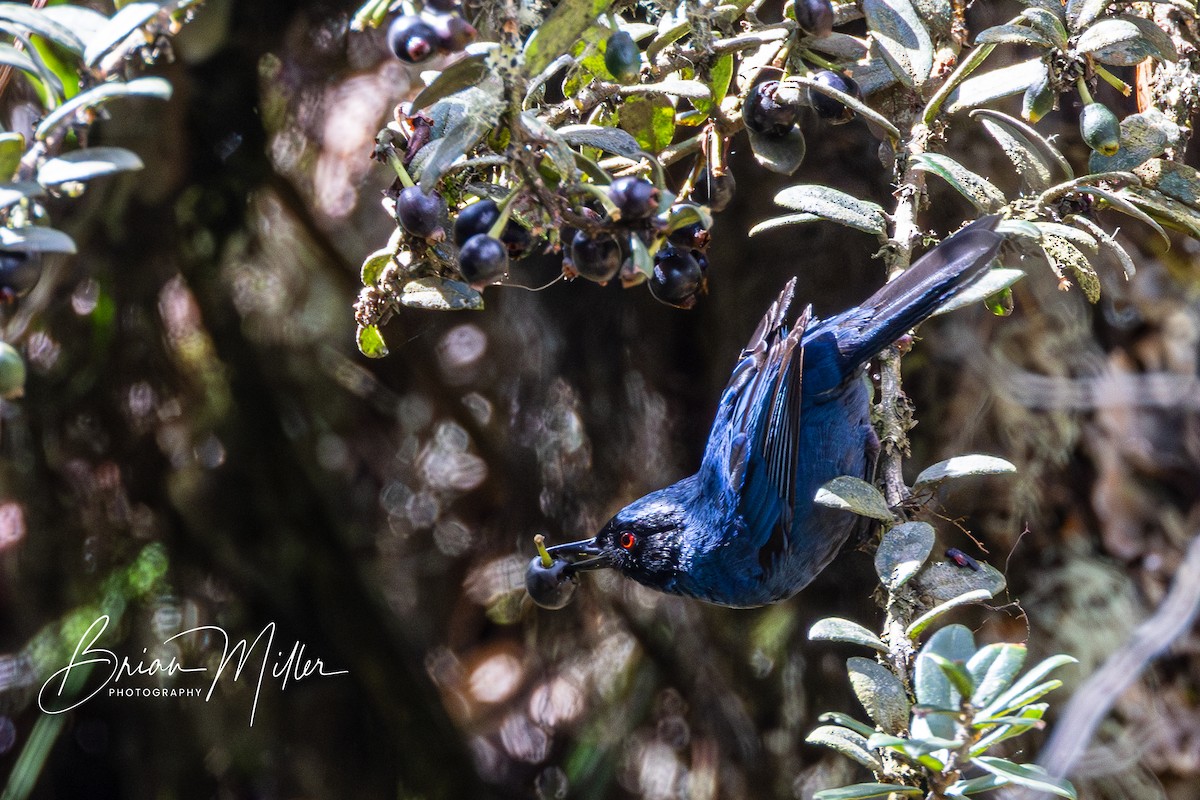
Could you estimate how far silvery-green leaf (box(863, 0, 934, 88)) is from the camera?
1495 mm

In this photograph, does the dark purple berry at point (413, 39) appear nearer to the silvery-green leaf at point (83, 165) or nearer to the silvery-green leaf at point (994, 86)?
the silvery-green leaf at point (83, 165)

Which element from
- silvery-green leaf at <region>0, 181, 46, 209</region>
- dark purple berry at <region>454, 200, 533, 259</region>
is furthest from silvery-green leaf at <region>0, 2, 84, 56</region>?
dark purple berry at <region>454, 200, 533, 259</region>

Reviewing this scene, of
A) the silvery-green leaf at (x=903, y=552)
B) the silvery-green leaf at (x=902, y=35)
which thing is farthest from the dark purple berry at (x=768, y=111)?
the silvery-green leaf at (x=903, y=552)

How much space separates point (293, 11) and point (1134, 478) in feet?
9.96

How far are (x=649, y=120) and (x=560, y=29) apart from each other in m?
0.47

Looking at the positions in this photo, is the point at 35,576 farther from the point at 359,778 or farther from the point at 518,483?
the point at 518,483

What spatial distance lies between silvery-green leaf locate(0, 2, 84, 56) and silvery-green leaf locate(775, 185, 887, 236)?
903 mm

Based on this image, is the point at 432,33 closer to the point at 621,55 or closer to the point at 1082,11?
the point at 621,55

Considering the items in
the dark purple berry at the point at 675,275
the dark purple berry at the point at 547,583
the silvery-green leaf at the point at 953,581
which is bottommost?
the dark purple berry at the point at 547,583

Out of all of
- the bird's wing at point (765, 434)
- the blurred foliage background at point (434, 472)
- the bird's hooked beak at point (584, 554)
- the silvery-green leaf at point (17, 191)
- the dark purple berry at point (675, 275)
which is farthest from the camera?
the blurred foliage background at point (434, 472)

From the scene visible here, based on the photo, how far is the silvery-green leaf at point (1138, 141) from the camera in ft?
4.85

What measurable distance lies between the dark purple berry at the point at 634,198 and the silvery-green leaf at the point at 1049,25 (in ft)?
→ 2.15

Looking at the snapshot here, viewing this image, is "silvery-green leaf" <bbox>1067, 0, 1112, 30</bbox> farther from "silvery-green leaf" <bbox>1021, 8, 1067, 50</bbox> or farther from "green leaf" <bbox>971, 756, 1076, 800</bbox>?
"green leaf" <bbox>971, 756, 1076, 800</bbox>

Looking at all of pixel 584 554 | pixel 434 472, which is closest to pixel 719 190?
pixel 584 554
